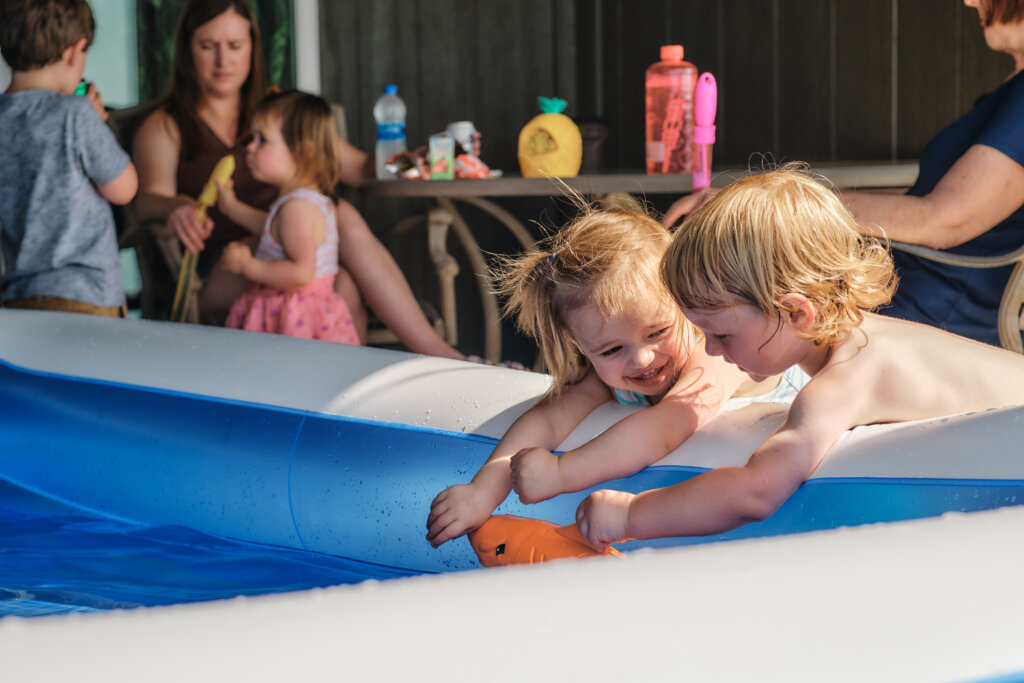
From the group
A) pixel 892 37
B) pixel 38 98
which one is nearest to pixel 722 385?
pixel 38 98

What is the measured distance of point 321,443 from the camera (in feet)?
5.17

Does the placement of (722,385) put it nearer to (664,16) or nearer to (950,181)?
(950,181)

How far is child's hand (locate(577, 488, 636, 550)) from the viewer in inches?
47.8

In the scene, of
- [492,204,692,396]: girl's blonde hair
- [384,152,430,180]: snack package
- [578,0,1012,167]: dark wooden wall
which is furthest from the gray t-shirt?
[578,0,1012,167]: dark wooden wall

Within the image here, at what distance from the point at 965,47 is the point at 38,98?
2.32m

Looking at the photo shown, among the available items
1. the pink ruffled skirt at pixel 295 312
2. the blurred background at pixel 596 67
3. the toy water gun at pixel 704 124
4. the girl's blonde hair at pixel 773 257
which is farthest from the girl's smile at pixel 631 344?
the blurred background at pixel 596 67

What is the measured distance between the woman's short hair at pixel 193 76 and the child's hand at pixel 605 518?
86.1 inches

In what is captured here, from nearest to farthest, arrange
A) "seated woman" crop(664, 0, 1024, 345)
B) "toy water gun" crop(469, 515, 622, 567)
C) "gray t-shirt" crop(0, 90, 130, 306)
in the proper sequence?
"toy water gun" crop(469, 515, 622, 567) → "seated woman" crop(664, 0, 1024, 345) → "gray t-shirt" crop(0, 90, 130, 306)

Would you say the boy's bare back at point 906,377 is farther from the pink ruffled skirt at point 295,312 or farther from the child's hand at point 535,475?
the pink ruffled skirt at point 295,312

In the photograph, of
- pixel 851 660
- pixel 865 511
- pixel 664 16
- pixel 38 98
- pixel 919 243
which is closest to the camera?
pixel 851 660

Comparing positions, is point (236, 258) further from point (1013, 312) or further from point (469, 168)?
point (1013, 312)

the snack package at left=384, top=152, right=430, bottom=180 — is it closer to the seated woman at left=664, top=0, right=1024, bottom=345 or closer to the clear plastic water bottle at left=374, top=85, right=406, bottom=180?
the clear plastic water bottle at left=374, top=85, right=406, bottom=180

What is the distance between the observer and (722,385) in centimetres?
142

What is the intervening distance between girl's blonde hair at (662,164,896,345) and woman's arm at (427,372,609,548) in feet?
0.93
